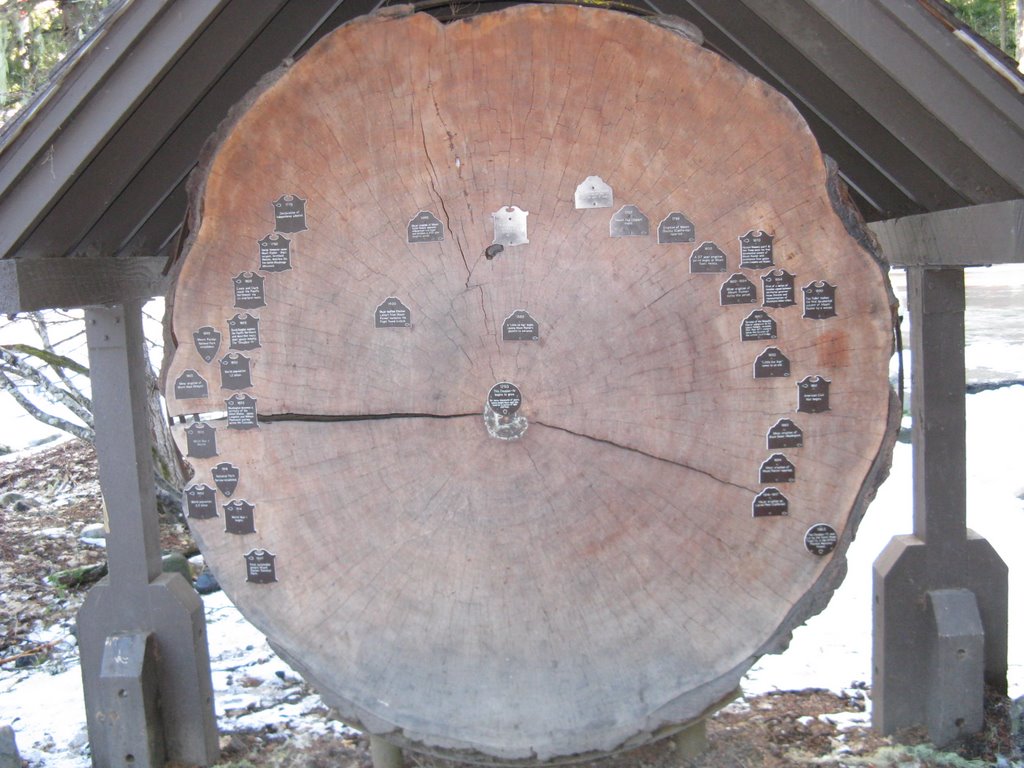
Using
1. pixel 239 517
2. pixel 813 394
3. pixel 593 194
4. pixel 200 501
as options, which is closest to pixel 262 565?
pixel 239 517

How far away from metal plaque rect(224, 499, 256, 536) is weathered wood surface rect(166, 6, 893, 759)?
0.07 ft

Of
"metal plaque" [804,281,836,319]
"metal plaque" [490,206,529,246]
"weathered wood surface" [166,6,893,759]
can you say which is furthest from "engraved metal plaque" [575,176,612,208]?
"metal plaque" [804,281,836,319]

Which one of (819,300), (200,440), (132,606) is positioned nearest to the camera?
(819,300)

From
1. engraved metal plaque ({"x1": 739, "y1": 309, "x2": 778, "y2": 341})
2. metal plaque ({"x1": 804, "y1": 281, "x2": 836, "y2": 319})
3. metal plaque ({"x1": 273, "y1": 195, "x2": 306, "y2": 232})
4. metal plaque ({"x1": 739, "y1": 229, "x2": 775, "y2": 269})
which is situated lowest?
engraved metal plaque ({"x1": 739, "y1": 309, "x2": 778, "y2": 341})

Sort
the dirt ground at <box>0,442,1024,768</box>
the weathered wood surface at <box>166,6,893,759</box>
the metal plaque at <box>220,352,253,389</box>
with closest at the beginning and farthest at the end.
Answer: the weathered wood surface at <box>166,6,893,759</box>, the metal plaque at <box>220,352,253,389</box>, the dirt ground at <box>0,442,1024,768</box>

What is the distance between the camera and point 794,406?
9.37ft

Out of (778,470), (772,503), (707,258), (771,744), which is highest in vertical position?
(707,258)

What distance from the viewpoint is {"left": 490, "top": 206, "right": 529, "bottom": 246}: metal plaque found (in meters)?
2.85

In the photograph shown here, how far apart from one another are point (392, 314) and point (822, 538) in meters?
1.46

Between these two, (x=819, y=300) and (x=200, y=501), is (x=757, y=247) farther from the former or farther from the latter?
(x=200, y=501)

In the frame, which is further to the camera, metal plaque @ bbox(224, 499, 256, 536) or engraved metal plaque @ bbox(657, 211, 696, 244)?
metal plaque @ bbox(224, 499, 256, 536)

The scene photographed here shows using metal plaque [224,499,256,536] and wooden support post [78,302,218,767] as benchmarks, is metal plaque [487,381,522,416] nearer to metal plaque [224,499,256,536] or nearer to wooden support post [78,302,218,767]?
metal plaque [224,499,256,536]

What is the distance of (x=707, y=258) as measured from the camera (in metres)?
2.83

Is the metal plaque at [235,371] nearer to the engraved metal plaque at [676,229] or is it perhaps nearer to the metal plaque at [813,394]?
the engraved metal plaque at [676,229]
